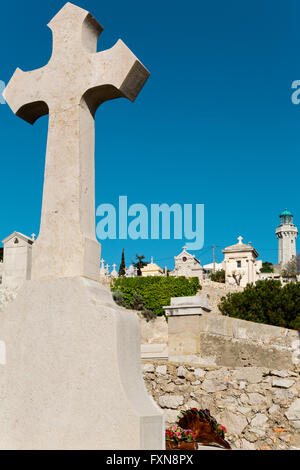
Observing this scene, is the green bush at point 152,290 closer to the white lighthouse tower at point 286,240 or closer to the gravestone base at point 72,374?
the gravestone base at point 72,374

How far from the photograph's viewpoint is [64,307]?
3348 mm

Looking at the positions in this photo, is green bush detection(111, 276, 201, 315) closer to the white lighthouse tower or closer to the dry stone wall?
the dry stone wall

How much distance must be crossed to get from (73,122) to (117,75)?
544 mm

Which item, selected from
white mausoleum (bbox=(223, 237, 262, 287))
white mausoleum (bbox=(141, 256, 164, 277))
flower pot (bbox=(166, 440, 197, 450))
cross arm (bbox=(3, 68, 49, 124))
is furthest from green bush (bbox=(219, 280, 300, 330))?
white mausoleum (bbox=(141, 256, 164, 277))

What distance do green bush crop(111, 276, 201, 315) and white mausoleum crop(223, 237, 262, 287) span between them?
18151mm

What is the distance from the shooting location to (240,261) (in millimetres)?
55344

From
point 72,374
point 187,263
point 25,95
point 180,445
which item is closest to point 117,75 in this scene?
point 25,95

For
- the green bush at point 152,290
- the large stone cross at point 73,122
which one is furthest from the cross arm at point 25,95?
the green bush at point 152,290

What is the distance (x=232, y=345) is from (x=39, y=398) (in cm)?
436

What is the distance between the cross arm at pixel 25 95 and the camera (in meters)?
4.12

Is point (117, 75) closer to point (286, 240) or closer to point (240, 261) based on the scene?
point (240, 261)

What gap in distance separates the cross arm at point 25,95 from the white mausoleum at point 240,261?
4985 cm

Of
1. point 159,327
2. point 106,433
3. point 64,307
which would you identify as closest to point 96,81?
point 64,307
